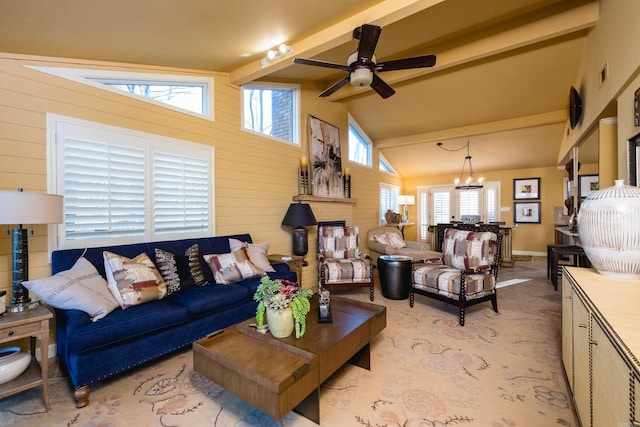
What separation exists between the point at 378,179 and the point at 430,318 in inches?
183

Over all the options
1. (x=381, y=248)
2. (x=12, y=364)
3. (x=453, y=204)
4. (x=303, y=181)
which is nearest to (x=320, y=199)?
(x=303, y=181)

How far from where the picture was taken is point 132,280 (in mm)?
2387

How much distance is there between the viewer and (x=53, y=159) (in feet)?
8.09

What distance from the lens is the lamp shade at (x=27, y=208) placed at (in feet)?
5.97

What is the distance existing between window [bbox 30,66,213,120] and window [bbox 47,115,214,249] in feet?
1.26

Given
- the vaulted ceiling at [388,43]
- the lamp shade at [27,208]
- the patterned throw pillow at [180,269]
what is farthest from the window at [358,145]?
the lamp shade at [27,208]

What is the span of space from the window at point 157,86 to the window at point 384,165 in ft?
16.6

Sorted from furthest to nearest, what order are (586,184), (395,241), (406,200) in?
(406,200)
(395,241)
(586,184)

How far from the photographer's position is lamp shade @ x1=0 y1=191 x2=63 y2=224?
1819 mm

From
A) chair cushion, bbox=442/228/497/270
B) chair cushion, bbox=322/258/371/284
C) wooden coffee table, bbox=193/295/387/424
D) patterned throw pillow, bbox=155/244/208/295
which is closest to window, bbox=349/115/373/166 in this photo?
chair cushion, bbox=322/258/371/284

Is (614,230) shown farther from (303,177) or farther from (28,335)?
(303,177)

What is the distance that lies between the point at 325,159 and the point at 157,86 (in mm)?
2864

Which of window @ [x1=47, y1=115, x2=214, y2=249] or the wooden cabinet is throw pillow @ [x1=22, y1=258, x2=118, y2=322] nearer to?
window @ [x1=47, y1=115, x2=214, y2=249]

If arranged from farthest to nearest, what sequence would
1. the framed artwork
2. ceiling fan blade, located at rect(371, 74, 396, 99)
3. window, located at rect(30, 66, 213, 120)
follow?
the framed artwork < ceiling fan blade, located at rect(371, 74, 396, 99) < window, located at rect(30, 66, 213, 120)
